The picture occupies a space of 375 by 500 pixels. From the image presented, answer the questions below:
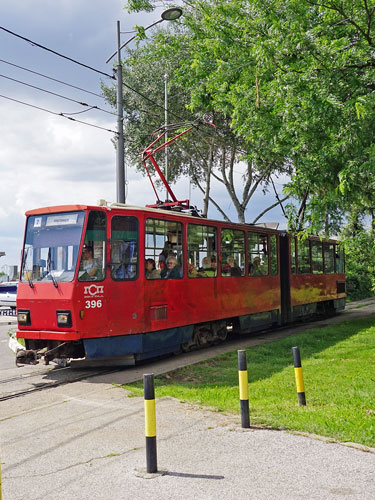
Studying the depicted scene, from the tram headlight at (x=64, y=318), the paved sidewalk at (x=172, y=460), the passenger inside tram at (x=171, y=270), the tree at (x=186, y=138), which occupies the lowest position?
the paved sidewalk at (x=172, y=460)

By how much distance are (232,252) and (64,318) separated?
5.45m

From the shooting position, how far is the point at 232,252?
13.6 m

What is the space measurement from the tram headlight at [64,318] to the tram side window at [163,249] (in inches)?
70.8

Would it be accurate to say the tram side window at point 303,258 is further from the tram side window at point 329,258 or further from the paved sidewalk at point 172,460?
the paved sidewalk at point 172,460

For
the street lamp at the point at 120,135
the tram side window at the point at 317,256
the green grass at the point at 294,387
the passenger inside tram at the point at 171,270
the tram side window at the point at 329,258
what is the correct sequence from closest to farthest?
the green grass at the point at 294,387, the passenger inside tram at the point at 171,270, the street lamp at the point at 120,135, the tram side window at the point at 317,256, the tram side window at the point at 329,258

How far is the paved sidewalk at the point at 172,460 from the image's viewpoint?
440cm

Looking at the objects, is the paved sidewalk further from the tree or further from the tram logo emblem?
the tree

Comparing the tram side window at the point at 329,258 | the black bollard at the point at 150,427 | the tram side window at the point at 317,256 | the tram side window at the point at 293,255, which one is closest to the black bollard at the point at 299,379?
the black bollard at the point at 150,427

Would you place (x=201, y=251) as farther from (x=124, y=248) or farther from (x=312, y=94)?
(x=312, y=94)

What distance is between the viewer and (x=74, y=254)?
9.62 meters

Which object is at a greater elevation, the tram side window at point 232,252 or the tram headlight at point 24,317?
the tram side window at point 232,252

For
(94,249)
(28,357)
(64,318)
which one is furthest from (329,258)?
(28,357)

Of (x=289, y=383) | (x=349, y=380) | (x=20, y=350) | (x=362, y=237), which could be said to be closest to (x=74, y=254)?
(x=20, y=350)

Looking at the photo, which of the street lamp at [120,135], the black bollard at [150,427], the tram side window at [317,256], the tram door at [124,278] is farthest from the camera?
the tram side window at [317,256]
